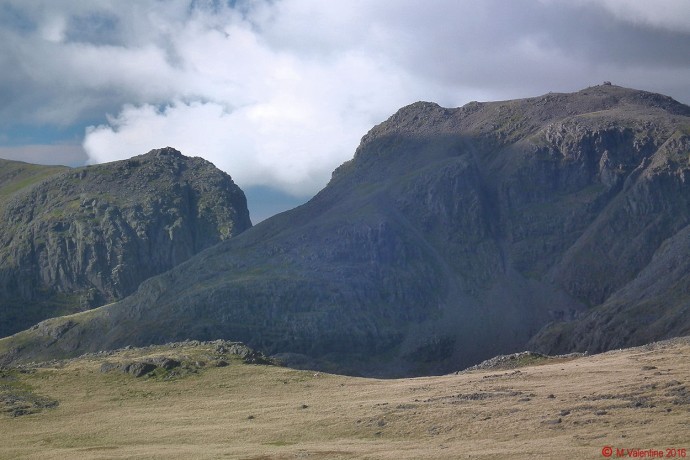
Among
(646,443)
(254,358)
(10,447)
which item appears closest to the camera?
(646,443)

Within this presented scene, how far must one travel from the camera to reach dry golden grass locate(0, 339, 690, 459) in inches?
3369

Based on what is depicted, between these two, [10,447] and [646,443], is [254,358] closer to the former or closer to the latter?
[10,447]

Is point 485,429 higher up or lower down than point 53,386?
lower down

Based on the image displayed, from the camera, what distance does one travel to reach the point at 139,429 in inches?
4151

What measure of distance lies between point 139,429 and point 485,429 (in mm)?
37623

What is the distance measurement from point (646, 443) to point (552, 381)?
43002mm

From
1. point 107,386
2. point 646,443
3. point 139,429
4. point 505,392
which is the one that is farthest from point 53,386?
point 646,443

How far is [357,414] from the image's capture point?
10425 centimetres

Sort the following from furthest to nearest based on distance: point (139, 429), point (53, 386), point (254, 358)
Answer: point (254, 358) < point (53, 386) < point (139, 429)

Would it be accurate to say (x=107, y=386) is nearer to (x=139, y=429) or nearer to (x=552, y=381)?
(x=139, y=429)

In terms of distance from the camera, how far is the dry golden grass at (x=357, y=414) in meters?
85.6

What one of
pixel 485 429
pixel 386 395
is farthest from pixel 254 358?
pixel 485 429

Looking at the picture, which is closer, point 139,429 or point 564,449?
point 564,449

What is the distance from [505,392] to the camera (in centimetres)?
11088
